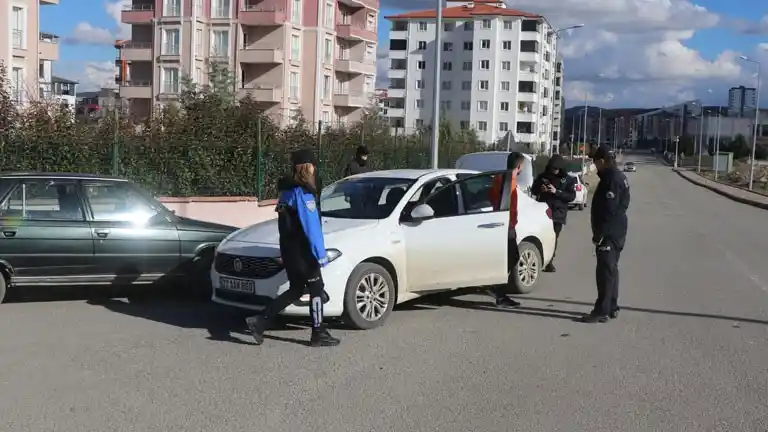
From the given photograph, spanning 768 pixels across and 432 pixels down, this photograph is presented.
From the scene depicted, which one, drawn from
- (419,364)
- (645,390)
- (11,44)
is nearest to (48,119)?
(419,364)

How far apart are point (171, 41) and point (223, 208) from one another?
42.6 metres

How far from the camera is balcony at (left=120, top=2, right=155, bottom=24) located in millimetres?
57688

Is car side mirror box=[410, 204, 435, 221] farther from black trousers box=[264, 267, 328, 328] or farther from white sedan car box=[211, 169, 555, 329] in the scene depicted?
black trousers box=[264, 267, 328, 328]

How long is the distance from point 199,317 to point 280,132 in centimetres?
1199

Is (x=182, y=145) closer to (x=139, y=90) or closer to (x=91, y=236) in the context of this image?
(x=91, y=236)

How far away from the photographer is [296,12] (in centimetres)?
5944

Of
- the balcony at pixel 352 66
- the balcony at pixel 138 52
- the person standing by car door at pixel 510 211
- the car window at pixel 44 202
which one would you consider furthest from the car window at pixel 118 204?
the balcony at pixel 352 66

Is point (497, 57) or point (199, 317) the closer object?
point (199, 317)

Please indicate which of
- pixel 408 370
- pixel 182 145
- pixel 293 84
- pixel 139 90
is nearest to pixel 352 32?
pixel 293 84

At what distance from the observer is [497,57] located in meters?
100

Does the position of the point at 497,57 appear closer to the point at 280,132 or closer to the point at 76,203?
the point at 280,132

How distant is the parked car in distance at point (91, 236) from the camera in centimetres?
936

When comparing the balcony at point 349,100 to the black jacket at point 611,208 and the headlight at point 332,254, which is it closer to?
the black jacket at point 611,208

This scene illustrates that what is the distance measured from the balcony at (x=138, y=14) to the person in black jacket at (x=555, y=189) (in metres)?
49.9
